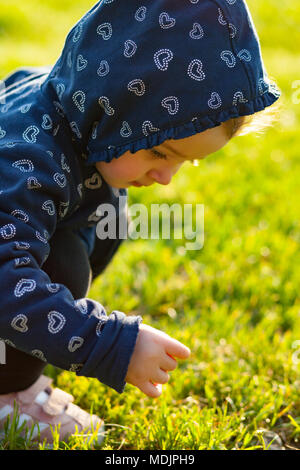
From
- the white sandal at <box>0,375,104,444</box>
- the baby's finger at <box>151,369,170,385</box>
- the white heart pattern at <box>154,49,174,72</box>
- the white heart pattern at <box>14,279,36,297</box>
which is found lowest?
the white sandal at <box>0,375,104,444</box>

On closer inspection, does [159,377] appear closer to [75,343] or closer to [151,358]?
[151,358]

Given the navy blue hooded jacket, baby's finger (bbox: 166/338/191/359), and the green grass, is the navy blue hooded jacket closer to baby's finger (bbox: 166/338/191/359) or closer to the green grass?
baby's finger (bbox: 166/338/191/359)

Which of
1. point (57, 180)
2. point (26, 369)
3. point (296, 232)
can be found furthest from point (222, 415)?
point (296, 232)

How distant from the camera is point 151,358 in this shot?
1.45 metres

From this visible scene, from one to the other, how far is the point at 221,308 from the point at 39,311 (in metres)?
1.12

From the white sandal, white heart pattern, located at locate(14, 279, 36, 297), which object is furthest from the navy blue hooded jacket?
the white sandal

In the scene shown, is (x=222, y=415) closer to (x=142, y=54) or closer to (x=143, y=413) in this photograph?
(x=143, y=413)

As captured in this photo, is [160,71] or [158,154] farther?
[158,154]

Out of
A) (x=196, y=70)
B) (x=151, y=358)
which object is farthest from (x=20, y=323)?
(x=196, y=70)

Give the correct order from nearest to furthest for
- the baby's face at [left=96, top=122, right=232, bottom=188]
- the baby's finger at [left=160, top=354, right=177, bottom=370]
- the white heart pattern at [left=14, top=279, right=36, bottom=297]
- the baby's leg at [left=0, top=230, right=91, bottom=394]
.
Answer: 1. the white heart pattern at [left=14, top=279, right=36, bottom=297]
2. the baby's finger at [left=160, top=354, right=177, bottom=370]
3. the baby's face at [left=96, top=122, right=232, bottom=188]
4. the baby's leg at [left=0, top=230, right=91, bottom=394]

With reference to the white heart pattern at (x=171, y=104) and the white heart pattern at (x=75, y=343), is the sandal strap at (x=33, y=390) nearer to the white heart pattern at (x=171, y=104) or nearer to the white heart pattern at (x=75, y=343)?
the white heart pattern at (x=75, y=343)

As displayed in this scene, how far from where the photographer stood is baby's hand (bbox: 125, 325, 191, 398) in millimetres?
1443

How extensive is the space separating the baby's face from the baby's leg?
10.1 inches

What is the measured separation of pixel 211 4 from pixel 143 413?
1178 mm
